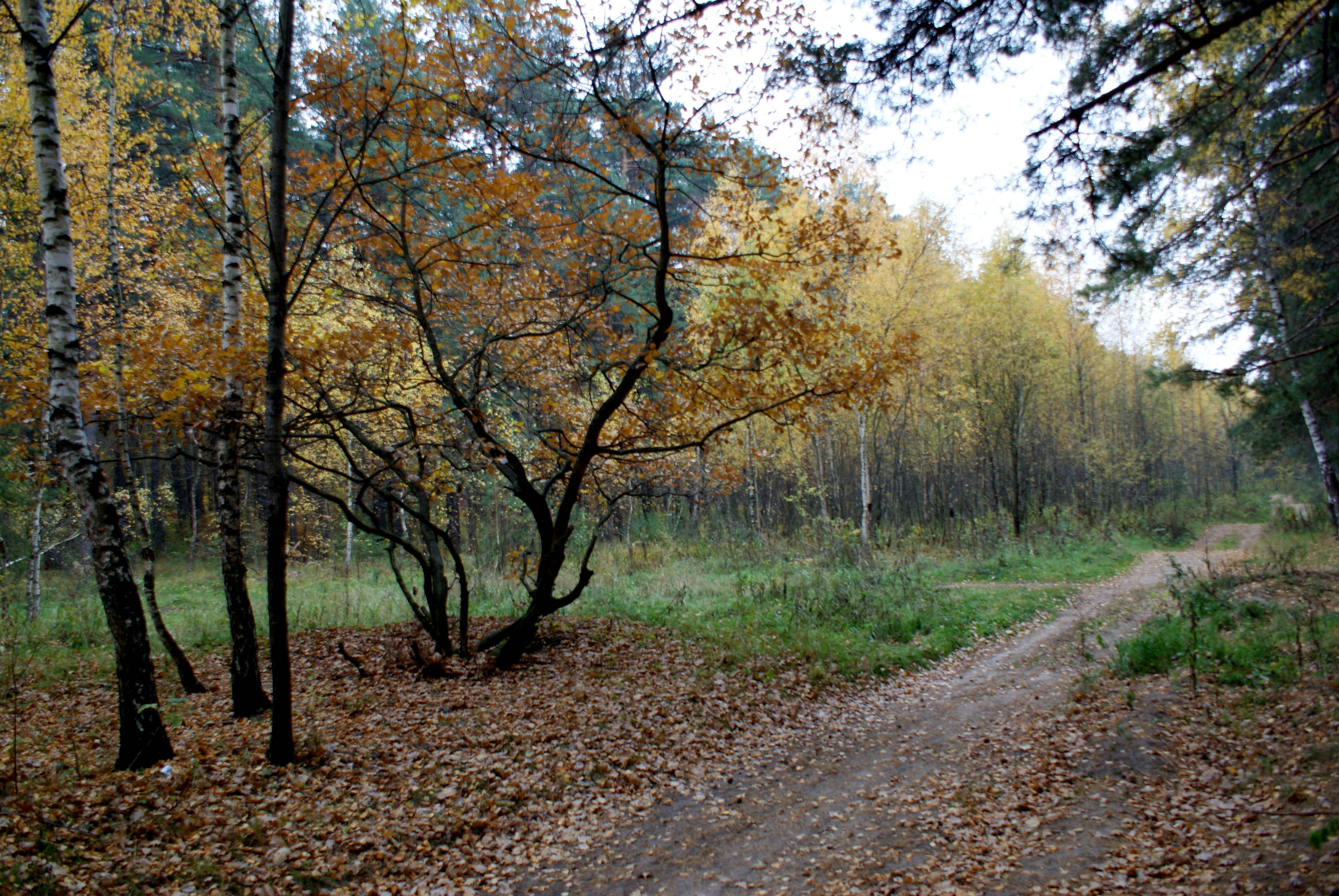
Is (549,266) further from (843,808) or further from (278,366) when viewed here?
(843,808)

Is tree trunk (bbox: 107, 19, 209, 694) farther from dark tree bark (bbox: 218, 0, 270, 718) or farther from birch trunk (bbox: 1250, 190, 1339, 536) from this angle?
birch trunk (bbox: 1250, 190, 1339, 536)

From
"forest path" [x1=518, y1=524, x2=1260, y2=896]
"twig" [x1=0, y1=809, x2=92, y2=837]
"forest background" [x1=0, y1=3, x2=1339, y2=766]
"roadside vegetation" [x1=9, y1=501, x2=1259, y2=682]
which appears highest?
"forest background" [x1=0, y1=3, x2=1339, y2=766]

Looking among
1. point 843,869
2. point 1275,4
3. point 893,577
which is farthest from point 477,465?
point 893,577

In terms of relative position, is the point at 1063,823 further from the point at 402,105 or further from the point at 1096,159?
the point at 402,105

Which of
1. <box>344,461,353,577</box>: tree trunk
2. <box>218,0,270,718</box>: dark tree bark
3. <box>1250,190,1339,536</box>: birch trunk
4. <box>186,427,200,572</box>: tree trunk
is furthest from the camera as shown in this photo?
<box>186,427,200,572</box>: tree trunk

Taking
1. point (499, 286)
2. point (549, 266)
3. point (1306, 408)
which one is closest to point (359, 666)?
point (499, 286)

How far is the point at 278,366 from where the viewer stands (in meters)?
4.49

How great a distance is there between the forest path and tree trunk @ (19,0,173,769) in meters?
3.10

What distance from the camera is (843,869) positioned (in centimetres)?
379

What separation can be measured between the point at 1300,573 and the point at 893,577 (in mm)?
6201

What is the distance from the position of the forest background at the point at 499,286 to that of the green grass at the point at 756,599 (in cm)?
11

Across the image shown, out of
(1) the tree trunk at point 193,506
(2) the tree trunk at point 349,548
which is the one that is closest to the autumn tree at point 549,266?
(2) the tree trunk at point 349,548

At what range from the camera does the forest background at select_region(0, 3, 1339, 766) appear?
15.2 ft

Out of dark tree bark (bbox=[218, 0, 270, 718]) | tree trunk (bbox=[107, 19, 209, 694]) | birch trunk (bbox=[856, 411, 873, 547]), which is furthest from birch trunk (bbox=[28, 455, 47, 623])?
birch trunk (bbox=[856, 411, 873, 547])
